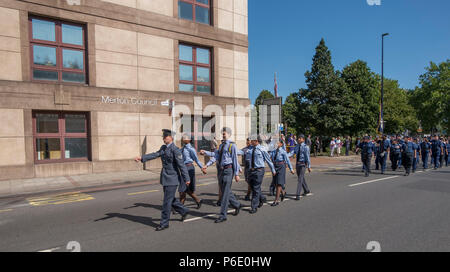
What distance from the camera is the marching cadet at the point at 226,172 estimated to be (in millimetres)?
5547

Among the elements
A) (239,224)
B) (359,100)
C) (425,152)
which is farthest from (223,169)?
(359,100)

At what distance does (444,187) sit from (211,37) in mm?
13287

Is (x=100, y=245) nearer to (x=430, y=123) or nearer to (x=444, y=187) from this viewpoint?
(x=444, y=187)

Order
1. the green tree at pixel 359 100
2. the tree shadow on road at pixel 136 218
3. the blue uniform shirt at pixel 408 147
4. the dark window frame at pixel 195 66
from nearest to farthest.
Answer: the tree shadow on road at pixel 136 218, the blue uniform shirt at pixel 408 147, the dark window frame at pixel 195 66, the green tree at pixel 359 100

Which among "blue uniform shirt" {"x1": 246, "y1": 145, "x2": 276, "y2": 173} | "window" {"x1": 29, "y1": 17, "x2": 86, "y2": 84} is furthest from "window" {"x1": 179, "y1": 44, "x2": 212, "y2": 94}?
"blue uniform shirt" {"x1": 246, "y1": 145, "x2": 276, "y2": 173}

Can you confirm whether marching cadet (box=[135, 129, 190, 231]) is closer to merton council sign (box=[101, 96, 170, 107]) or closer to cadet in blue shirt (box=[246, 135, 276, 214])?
cadet in blue shirt (box=[246, 135, 276, 214])

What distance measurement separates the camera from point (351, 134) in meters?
27.5

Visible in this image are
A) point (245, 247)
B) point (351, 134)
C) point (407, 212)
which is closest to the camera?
point (245, 247)

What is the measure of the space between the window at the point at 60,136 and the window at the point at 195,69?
5.66 metres

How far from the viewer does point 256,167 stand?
6.25 m

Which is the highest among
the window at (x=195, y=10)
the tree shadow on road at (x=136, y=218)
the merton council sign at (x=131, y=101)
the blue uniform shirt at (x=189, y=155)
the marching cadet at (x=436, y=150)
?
the window at (x=195, y=10)

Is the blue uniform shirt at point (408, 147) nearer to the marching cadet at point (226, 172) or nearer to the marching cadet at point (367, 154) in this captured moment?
the marching cadet at point (367, 154)

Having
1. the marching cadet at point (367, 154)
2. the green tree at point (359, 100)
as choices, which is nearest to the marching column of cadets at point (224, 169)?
the marching cadet at point (367, 154)
